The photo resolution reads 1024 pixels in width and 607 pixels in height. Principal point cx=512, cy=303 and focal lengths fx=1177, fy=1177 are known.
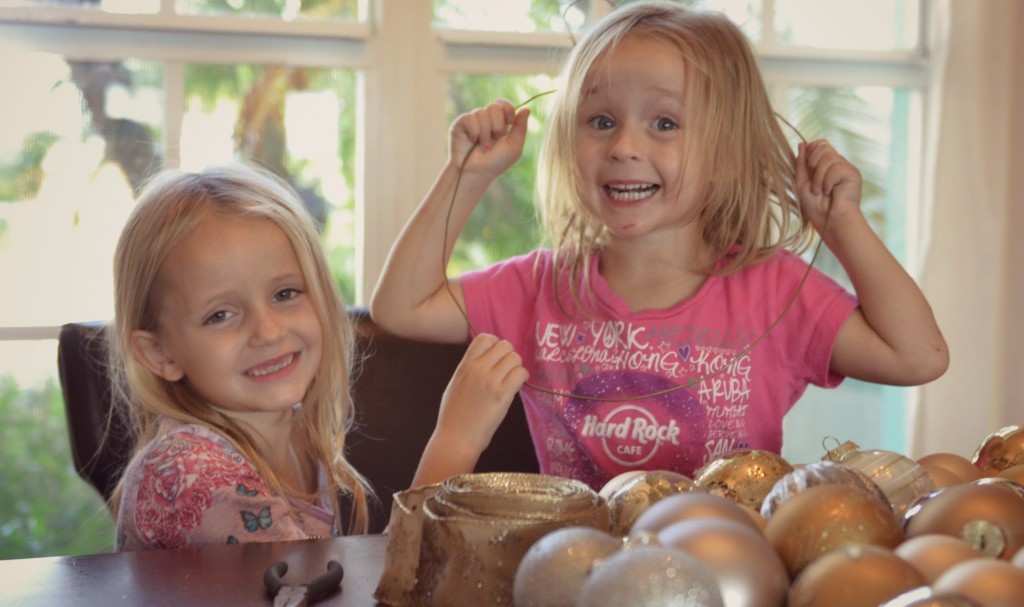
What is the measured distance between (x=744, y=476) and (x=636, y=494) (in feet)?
0.30

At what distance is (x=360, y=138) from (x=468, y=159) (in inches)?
34.0

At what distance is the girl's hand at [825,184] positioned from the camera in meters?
1.44

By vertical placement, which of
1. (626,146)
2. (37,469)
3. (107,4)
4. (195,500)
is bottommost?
(37,469)

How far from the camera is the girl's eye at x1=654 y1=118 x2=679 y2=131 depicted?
1.49 m

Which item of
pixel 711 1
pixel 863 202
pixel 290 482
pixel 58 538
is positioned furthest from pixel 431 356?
pixel 863 202

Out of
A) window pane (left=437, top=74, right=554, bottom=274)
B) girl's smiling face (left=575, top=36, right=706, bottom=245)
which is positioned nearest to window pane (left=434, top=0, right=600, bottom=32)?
window pane (left=437, top=74, right=554, bottom=274)

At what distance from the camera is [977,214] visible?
8.28 ft

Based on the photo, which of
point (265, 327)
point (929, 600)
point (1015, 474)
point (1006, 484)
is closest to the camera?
point (929, 600)

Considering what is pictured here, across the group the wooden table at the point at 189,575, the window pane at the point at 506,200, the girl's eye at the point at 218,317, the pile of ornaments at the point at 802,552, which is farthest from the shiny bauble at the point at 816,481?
the window pane at the point at 506,200

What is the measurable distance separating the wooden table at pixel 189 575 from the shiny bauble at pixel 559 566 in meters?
0.18

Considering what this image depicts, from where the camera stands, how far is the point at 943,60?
2.55 metres

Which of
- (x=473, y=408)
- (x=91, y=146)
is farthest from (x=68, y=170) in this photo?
(x=473, y=408)

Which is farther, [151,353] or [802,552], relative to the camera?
[151,353]

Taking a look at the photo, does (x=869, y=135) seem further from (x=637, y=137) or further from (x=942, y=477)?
(x=942, y=477)
